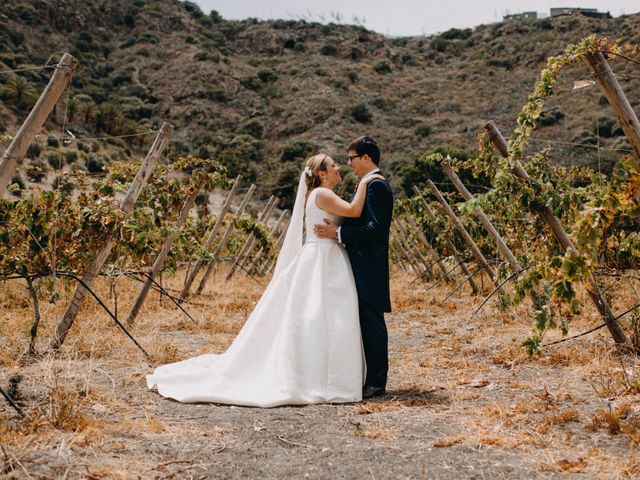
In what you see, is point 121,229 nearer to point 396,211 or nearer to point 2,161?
point 2,161

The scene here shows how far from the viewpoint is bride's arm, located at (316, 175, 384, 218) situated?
4496 mm

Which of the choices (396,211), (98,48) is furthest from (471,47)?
(396,211)

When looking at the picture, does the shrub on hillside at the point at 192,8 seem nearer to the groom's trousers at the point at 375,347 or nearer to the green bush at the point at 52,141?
the green bush at the point at 52,141

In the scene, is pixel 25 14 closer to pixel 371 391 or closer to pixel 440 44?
pixel 440 44

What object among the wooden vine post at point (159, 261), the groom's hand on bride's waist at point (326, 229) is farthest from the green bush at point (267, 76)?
the groom's hand on bride's waist at point (326, 229)

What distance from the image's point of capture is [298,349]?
4.41m

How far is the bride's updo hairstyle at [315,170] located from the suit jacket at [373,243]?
0.44m

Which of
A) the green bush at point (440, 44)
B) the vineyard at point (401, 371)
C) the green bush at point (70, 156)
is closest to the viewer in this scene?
the vineyard at point (401, 371)

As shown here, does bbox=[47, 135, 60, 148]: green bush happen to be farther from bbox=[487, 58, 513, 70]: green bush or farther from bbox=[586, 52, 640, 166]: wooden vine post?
bbox=[487, 58, 513, 70]: green bush

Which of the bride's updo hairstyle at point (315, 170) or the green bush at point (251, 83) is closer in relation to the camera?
the bride's updo hairstyle at point (315, 170)

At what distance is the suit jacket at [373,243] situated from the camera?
4426 mm

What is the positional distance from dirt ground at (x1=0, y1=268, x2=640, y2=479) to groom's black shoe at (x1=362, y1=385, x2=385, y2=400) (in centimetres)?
6

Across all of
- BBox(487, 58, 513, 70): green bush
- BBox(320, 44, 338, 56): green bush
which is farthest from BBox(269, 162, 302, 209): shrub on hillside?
BBox(320, 44, 338, 56): green bush

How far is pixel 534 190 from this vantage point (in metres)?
5.25
